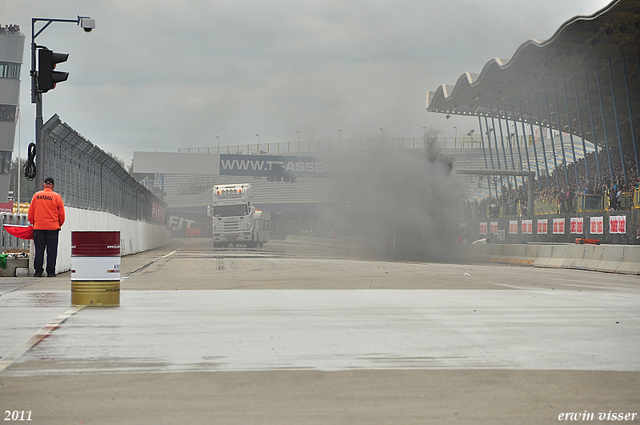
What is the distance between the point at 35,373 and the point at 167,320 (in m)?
2.91

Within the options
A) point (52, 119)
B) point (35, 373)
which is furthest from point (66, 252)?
point (35, 373)

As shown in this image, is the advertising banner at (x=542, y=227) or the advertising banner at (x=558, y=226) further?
the advertising banner at (x=542, y=227)

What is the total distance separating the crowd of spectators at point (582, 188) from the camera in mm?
32562

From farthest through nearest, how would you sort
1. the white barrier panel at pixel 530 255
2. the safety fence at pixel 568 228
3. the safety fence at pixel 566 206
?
1. the safety fence at pixel 566 206
2. the safety fence at pixel 568 228
3. the white barrier panel at pixel 530 255

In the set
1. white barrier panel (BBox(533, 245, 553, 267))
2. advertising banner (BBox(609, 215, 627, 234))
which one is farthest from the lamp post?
advertising banner (BBox(609, 215, 627, 234))

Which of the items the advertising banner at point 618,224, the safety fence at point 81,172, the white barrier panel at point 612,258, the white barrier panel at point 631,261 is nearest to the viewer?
the safety fence at point 81,172

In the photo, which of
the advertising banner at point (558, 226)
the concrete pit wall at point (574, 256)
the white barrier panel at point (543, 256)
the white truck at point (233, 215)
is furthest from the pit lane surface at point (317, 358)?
the white truck at point (233, 215)

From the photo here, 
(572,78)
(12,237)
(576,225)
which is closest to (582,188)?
(576,225)

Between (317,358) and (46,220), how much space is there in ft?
33.3

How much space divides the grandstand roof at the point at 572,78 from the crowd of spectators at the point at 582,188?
2.14 metres

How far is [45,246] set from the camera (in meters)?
15.0

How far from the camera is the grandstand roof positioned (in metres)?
39.8

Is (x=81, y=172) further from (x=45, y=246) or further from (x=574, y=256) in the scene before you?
(x=574, y=256)

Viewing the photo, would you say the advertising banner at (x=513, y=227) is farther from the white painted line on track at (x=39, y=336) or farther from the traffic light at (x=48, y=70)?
the white painted line on track at (x=39, y=336)
